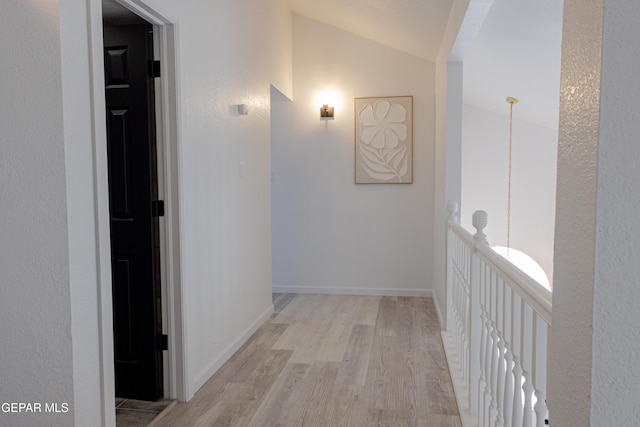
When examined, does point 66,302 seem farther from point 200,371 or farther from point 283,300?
point 283,300

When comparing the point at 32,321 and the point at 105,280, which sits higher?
the point at 105,280

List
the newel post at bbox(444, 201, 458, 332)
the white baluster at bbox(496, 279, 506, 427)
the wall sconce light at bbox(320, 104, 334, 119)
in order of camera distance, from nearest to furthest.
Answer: the white baluster at bbox(496, 279, 506, 427), the newel post at bbox(444, 201, 458, 332), the wall sconce light at bbox(320, 104, 334, 119)

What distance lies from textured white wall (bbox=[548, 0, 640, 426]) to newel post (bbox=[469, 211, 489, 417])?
1.26 metres

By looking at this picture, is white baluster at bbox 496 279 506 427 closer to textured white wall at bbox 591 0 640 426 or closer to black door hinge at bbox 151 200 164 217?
textured white wall at bbox 591 0 640 426

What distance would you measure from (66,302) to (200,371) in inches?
47.2

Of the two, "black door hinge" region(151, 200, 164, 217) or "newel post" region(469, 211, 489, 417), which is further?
"black door hinge" region(151, 200, 164, 217)

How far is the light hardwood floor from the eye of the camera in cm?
226

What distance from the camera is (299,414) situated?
2287 millimetres

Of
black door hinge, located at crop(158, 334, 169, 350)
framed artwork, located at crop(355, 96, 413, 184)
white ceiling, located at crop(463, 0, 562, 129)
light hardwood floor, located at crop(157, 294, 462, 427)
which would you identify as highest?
white ceiling, located at crop(463, 0, 562, 129)

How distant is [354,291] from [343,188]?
1120 millimetres

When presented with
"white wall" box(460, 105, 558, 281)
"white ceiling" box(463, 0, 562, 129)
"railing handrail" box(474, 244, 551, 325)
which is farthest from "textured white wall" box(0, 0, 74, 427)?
"white wall" box(460, 105, 558, 281)

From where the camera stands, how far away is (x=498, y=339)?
5.31 feet

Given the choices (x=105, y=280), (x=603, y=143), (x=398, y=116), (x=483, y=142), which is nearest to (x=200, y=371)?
(x=105, y=280)

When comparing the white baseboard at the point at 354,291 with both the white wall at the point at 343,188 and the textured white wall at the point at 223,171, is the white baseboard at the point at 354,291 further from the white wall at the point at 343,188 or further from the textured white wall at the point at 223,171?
the textured white wall at the point at 223,171
